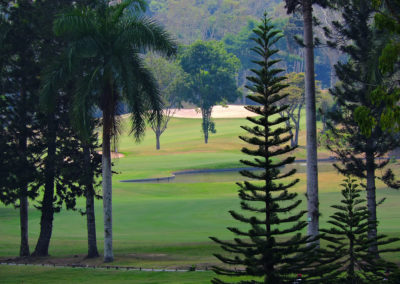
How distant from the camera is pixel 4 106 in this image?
1094 inches

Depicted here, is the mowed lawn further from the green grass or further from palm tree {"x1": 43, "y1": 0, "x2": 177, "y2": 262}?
palm tree {"x1": 43, "y1": 0, "x2": 177, "y2": 262}

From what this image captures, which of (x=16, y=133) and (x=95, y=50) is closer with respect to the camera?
(x=95, y=50)

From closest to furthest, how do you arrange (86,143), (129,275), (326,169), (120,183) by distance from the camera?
1. (129,275)
2. (86,143)
3. (120,183)
4. (326,169)

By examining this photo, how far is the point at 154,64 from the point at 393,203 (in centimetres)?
7160

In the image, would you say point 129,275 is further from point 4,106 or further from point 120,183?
point 120,183

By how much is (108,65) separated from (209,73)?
88623 mm

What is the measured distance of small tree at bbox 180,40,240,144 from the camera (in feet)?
357

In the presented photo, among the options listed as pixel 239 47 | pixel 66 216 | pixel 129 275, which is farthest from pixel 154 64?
pixel 129 275

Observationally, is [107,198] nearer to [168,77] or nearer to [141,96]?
[141,96]

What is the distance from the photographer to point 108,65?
24.0 metres

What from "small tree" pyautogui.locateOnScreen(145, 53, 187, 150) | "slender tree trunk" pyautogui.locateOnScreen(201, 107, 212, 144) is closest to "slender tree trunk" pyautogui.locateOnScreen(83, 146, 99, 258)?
"slender tree trunk" pyautogui.locateOnScreen(201, 107, 212, 144)

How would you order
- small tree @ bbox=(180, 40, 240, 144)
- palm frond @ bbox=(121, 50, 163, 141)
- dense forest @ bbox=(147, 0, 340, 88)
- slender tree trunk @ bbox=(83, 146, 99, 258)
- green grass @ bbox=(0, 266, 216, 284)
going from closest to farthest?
green grass @ bbox=(0, 266, 216, 284) → palm frond @ bbox=(121, 50, 163, 141) → slender tree trunk @ bbox=(83, 146, 99, 258) → small tree @ bbox=(180, 40, 240, 144) → dense forest @ bbox=(147, 0, 340, 88)

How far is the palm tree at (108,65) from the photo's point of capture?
78.2 feet

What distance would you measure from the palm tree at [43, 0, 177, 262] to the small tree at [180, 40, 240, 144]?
81343mm
